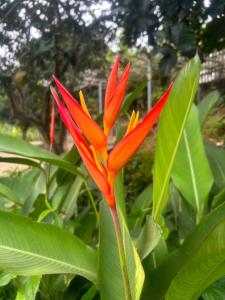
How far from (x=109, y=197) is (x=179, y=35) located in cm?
104

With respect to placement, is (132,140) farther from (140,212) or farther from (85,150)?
(140,212)

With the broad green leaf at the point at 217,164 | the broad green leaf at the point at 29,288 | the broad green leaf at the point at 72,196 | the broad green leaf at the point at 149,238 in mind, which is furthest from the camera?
the broad green leaf at the point at 217,164

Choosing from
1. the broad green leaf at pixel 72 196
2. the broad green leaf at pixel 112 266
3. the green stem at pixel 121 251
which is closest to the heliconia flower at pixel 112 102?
the green stem at pixel 121 251

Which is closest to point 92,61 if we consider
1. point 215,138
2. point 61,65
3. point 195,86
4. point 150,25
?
point 61,65

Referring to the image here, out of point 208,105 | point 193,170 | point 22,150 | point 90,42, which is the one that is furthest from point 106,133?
point 90,42

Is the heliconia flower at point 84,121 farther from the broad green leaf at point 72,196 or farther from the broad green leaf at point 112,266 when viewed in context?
the broad green leaf at point 72,196

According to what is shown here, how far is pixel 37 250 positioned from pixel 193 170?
0.52m

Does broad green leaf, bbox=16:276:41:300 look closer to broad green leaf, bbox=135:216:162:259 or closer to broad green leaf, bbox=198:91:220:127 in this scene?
broad green leaf, bbox=135:216:162:259

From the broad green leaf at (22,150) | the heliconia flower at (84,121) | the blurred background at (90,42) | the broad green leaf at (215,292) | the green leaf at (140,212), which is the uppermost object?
the blurred background at (90,42)

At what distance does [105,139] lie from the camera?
51 cm

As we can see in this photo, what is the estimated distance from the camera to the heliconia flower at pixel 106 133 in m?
0.50

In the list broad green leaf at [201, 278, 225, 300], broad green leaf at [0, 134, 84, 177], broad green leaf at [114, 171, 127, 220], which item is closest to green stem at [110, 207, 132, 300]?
broad green leaf at [114, 171, 127, 220]

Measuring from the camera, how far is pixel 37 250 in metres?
0.70

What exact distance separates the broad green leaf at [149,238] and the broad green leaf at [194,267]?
0.06 meters
